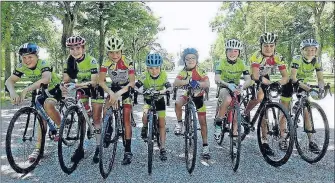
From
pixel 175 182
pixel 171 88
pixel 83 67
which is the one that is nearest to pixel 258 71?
pixel 171 88

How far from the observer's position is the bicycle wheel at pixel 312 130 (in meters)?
4.57

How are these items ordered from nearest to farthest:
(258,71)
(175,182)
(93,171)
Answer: (175,182) < (93,171) < (258,71)

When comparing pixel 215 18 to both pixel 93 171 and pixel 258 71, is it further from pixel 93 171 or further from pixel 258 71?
pixel 93 171

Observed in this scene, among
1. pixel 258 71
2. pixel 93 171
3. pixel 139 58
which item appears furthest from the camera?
pixel 139 58

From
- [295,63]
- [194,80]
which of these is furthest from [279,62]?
[194,80]

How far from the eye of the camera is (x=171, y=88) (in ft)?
14.1

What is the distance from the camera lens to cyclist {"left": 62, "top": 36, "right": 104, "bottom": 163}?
4.18 metres

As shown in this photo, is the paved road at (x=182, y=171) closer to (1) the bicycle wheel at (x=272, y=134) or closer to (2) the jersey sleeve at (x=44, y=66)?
(1) the bicycle wheel at (x=272, y=134)

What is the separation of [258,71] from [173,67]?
1.25 meters

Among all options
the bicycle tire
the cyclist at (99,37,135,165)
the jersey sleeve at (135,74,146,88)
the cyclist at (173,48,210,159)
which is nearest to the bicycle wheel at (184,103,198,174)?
the cyclist at (173,48,210,159)

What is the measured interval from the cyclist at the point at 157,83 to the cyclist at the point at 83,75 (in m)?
0.64

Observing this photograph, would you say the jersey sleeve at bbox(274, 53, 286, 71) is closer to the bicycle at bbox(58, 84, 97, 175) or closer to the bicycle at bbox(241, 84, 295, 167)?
the bicycle at bbox(241, 84, 295, 167)

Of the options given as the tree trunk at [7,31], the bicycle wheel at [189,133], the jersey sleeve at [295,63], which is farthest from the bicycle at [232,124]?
the tree trunk at [7,31]

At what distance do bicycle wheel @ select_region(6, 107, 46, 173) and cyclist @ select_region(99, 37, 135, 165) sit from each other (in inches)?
38.6
